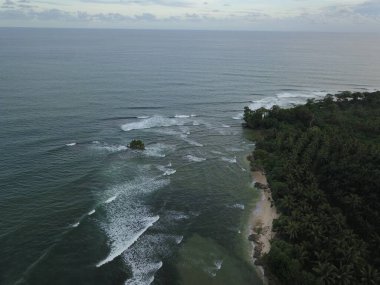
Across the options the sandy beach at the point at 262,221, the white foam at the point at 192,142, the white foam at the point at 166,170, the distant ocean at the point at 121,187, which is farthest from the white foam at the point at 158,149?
the sandy beach at the point at 262,221

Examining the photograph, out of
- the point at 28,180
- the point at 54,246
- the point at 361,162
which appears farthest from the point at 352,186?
the point at 28,180

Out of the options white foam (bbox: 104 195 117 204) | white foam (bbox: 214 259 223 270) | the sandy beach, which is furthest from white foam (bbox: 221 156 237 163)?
white foam (bbox: 214 259 223 270)

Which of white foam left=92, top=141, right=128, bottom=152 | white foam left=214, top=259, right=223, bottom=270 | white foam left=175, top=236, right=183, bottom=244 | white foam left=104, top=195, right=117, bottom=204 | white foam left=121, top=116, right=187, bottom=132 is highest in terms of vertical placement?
white foam left=214, top=259, right=223, bottom=270

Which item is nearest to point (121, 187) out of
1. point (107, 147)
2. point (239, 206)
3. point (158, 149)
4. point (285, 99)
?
point (107, 147)

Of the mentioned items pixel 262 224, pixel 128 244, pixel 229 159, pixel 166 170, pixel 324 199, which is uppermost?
pixel 324 199

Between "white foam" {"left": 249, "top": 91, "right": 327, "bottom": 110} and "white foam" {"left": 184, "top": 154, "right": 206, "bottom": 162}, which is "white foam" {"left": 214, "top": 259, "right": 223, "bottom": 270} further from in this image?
"white foam" {"left": 249, "top": 91, "right": 327, "bottom": 110}

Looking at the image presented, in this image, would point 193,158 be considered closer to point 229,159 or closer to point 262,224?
point 229,159
